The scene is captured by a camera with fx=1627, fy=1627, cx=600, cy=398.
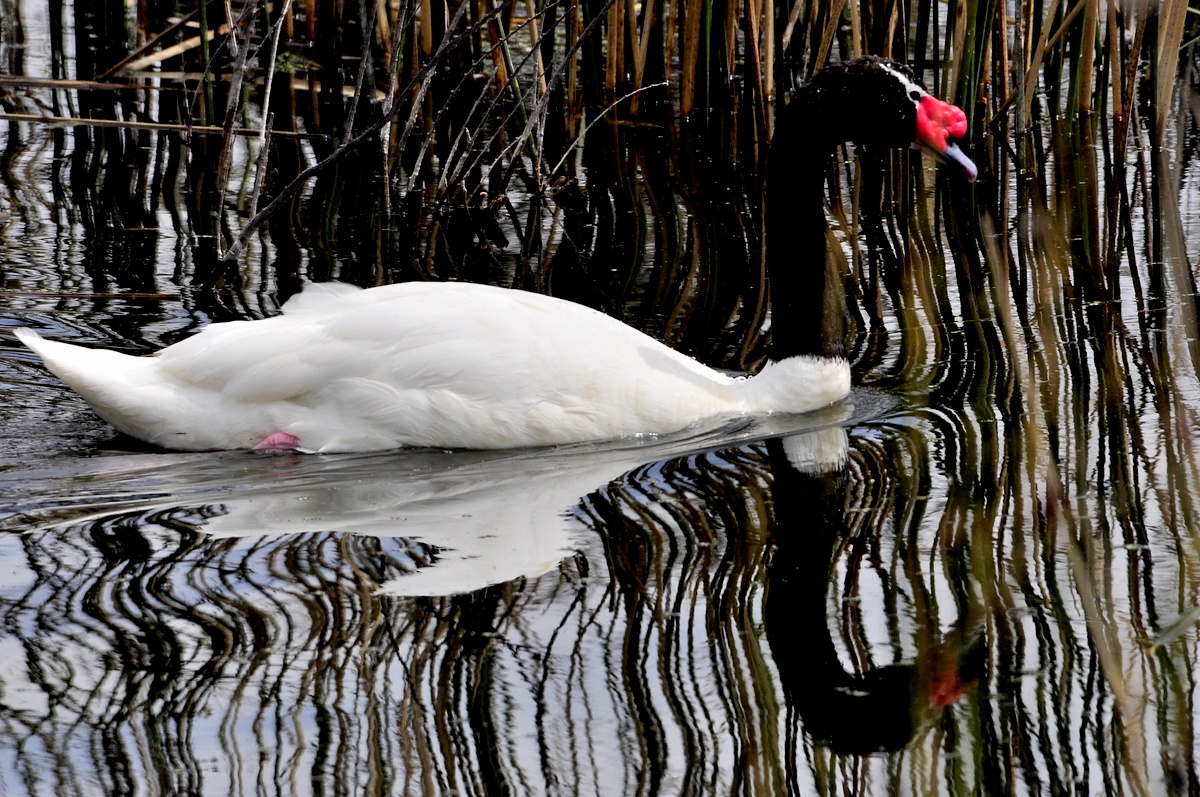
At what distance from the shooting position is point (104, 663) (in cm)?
387

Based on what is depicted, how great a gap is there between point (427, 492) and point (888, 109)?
7.61ft

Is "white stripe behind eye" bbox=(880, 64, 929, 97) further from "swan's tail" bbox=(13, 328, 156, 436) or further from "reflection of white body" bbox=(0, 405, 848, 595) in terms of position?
"swan's tail" bbox=(13, 328, 156, 436)

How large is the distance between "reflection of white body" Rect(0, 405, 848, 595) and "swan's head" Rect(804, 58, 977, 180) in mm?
1149

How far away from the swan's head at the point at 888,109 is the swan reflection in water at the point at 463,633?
1.43 meters

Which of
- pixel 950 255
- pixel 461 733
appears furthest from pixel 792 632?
pixel 950 255

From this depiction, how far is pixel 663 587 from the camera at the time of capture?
4359mm

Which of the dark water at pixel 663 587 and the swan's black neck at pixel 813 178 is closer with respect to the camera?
the dark water at pixel 663 587

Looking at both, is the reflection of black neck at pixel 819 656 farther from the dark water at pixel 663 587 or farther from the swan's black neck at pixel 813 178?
the swan's black neck at pixel 813 178

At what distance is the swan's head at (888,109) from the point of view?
6.06 meters

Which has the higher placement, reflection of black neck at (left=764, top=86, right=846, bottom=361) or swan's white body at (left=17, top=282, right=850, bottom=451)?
reflection of black neck at (left=764, top=86, right=846, bottom=361)

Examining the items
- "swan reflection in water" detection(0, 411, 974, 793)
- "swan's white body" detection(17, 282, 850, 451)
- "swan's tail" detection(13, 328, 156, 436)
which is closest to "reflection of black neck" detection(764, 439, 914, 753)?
"swan reflection in water" detection(0, 411, 974, 793)

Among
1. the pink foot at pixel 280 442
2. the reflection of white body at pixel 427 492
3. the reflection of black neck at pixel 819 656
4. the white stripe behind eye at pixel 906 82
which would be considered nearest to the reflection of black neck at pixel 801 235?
the white stripe behind eye at pixel 906 82

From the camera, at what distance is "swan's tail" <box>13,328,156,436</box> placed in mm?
5738

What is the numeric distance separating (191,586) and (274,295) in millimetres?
3449
